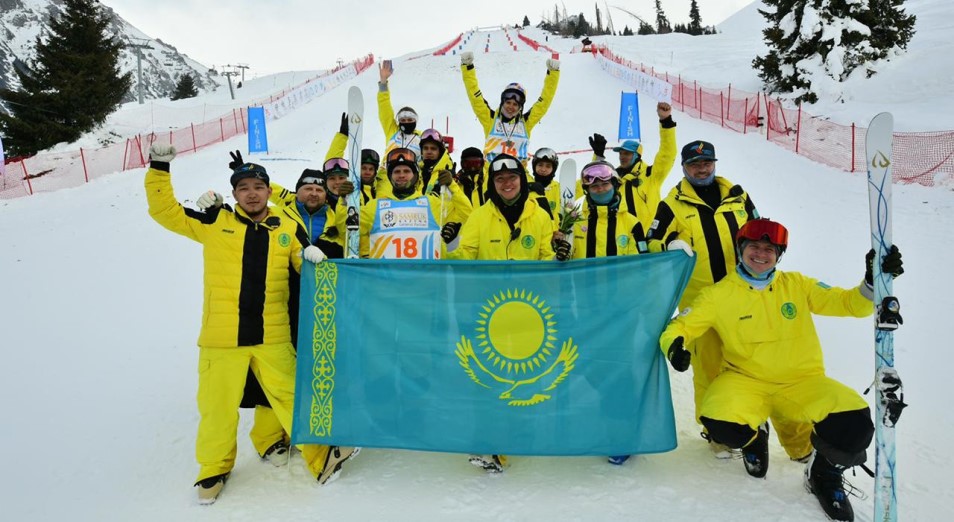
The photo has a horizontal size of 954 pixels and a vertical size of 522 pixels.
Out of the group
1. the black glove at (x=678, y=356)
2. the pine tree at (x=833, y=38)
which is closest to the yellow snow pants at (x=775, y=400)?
the black glove at (x=678, y=356)

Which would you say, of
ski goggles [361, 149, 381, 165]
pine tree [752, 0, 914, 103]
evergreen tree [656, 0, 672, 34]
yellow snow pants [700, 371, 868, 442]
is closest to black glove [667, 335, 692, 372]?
yellow snow pants [700, 371, 868, 442]

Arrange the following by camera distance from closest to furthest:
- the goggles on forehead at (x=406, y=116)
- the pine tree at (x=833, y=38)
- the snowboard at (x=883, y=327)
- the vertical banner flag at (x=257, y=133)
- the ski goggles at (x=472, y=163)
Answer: the snowboard at (x=883, y=327), the ski goggles at (x=472, y=163), the goggles on forehead at (x=406, y=116), the vertical banner flag at (x=257, y=133), the pine tree at (x=833, y=38)

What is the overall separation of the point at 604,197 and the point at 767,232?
119 cm

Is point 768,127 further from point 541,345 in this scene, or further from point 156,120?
point 156,120

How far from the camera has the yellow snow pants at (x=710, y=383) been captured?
341 cm

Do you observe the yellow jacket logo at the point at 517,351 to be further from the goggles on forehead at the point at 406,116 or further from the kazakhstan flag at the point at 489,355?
the goggles on forehead at the point at 406,116

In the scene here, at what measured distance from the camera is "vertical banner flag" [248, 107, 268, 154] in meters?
16.7

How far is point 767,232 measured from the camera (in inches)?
124

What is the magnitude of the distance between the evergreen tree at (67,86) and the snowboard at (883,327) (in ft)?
89.7

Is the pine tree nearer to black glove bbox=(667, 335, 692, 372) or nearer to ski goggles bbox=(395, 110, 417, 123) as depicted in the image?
ski goggles bbox=(395, 110, 417, 123)

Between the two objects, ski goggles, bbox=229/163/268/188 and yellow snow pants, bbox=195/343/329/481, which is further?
ski goggles, bbox=229/163/268/188

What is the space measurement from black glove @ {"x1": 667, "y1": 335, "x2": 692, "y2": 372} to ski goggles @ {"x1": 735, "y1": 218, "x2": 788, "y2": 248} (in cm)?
76

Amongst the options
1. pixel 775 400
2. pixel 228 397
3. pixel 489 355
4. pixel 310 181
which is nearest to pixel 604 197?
pixel 489 355

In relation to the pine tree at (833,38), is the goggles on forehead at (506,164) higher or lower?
lower
